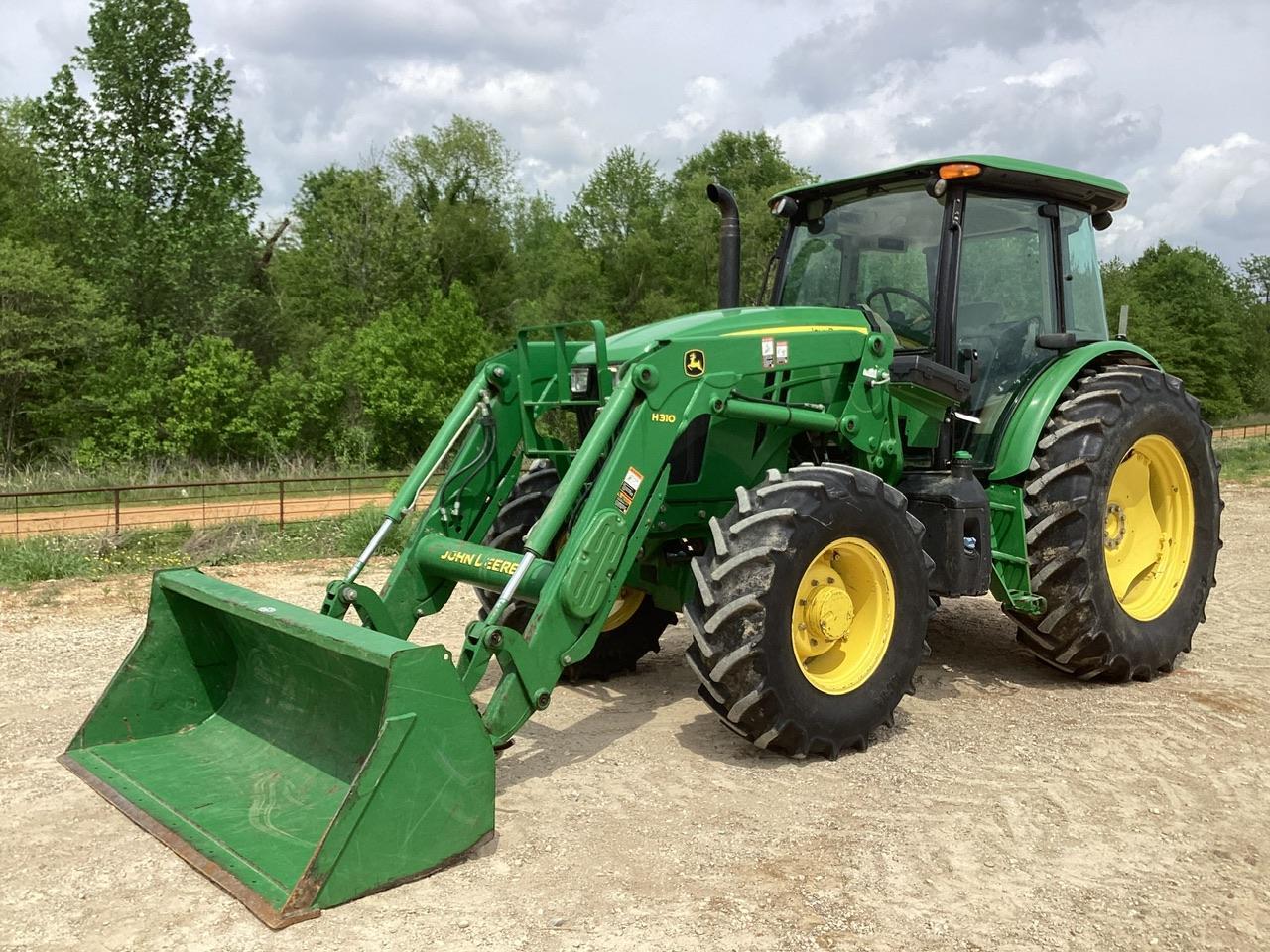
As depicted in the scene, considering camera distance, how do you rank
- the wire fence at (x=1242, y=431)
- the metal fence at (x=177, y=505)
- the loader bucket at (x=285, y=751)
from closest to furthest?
the loader bucket at (x=285, y=751)
the metal fence at (x=177, y=505)
the wire fence at (x=1242, y=431)

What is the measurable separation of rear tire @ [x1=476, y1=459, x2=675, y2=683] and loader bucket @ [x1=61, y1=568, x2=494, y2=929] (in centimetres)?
125

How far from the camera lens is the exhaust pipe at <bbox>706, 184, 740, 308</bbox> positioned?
580 cm

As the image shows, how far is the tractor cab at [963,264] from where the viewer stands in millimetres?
5789

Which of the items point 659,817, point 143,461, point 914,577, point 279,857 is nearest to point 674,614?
point 914,577

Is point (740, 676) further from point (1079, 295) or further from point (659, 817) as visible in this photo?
point (1079, 295)

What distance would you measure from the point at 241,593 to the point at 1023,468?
155 inches

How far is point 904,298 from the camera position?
5984mm

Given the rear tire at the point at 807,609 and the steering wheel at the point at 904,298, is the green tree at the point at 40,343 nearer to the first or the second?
the steering wheel at the point at 904,298

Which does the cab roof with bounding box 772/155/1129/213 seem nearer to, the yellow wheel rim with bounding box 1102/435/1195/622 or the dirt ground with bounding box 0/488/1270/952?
the yellow wheel rim with bounding box 1102/435/1195/622

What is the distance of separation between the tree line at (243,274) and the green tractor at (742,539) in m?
22.0

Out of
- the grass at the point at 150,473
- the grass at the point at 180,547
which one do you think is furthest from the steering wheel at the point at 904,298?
the grass at the point at 150,473

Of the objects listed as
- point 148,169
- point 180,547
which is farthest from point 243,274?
point 180,547

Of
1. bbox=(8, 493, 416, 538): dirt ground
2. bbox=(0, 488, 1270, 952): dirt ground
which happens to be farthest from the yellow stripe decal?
bbox=(8, 493, 416, 538): dirt ground

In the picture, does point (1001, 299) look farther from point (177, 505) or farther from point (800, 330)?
point (177, 505)
